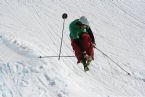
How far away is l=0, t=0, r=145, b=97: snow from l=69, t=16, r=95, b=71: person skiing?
0.71 metres

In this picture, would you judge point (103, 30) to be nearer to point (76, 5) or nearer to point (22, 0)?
point (76, 5)

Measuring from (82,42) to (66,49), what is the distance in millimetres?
2359

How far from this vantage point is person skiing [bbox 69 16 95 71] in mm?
10617

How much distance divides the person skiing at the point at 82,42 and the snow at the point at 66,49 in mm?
708

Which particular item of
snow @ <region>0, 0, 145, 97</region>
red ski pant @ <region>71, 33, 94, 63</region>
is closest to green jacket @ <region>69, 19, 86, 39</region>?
red ski pant @ <region>71, 33, 94, 63</region>

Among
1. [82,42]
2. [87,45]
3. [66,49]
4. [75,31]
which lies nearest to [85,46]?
[87,45]

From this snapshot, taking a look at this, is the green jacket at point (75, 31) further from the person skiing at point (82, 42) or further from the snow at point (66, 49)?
the snow at point (66, 49)

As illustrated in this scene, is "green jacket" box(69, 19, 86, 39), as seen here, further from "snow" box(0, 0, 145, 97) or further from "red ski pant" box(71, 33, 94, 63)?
"snow" box(0, 0, 145, 97)

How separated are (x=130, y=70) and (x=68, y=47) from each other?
247 centimetres

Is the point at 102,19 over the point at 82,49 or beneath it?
beneath

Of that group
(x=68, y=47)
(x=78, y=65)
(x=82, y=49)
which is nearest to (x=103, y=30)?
(x=68, y=47)

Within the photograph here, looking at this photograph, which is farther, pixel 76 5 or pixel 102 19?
pixel 76 5

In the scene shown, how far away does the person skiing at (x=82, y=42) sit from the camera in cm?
1062

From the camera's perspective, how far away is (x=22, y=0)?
55.3ft
